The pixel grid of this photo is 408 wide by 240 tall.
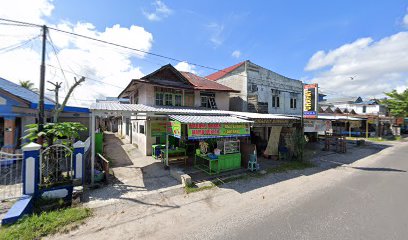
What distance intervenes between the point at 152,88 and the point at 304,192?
11486 mm

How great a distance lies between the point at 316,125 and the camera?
614 inches

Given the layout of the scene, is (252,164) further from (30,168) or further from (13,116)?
(13,116)

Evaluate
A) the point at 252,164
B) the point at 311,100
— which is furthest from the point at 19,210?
the point at 311,100

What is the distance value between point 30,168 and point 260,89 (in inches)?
712

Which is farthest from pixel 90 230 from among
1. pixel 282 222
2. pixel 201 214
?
pixel 282 222

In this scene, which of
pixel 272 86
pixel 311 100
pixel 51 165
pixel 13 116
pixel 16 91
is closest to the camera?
pixel 51 165

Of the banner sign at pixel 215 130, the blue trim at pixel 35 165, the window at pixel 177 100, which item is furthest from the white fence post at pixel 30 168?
the window at pixel 177 100

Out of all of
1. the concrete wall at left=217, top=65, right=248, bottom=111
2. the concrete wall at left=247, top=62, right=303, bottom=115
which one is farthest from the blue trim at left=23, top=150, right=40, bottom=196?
the concrete wall at left=247, top=62, right=303, bottom=115

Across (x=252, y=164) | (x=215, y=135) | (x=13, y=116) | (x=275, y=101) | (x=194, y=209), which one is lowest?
(x=194, y=209)

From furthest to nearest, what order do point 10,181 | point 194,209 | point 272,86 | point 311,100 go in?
point 272,86, point 311,100, point 10,181, point 194,209

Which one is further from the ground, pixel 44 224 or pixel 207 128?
pixel 207 128

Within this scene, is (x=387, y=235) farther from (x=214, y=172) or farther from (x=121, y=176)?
(x=121, y=176)

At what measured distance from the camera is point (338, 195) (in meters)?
7.10

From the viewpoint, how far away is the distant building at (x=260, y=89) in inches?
717
